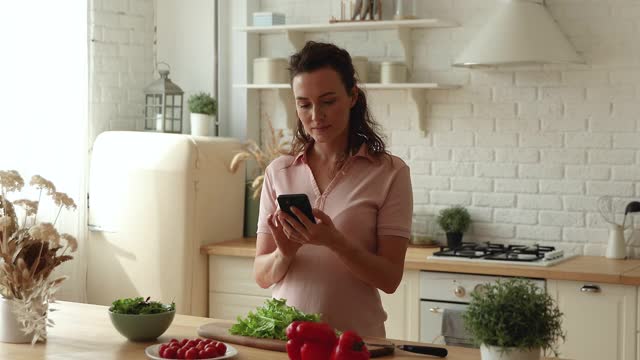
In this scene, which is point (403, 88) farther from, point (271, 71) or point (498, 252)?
point (498, 252)

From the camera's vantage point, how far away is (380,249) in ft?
9.64

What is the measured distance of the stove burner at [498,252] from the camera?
461 cm

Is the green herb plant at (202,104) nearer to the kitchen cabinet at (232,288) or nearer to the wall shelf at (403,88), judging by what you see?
the wall shelf at (403,88)

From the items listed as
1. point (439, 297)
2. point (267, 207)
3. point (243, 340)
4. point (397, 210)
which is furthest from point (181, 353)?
point (439, 297)

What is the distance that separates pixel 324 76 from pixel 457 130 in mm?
2407

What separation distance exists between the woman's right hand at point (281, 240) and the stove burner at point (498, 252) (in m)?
1.91

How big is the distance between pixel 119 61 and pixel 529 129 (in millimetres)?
2349

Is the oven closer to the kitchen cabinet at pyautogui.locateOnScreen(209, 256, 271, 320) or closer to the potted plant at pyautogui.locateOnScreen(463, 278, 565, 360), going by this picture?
the kitchen cabinet at pyautogui.locateOnScreen(209, 256, 271, 320)

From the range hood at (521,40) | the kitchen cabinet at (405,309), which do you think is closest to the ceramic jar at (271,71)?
the range hood at (521,40)

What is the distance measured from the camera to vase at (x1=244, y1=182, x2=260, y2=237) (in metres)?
5.64

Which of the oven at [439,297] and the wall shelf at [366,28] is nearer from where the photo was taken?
the oven at [439,297]

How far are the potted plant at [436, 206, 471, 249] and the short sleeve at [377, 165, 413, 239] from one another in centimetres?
212

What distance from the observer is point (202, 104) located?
553 centimetres

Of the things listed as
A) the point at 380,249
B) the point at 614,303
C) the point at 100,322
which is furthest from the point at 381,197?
the point at 614,303
